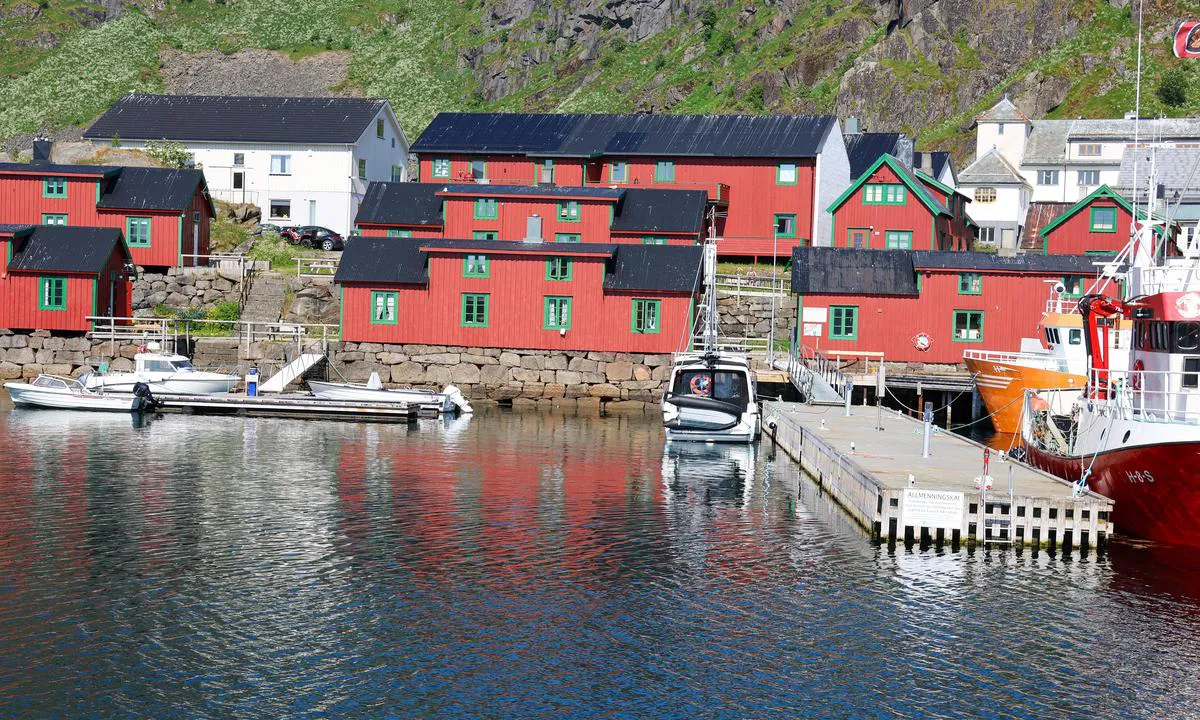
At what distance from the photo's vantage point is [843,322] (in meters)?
61.1

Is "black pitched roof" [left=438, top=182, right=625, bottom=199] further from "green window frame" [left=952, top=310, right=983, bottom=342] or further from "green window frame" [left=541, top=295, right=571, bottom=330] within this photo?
A: "green window frame" [left=952, top=310, right=983, bottom=342]

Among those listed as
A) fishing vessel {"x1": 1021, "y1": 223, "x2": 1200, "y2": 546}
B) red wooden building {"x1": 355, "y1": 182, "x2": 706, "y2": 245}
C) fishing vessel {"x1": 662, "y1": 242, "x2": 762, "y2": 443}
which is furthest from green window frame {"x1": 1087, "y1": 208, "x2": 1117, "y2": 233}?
fishing vessel {"x1": 1021, "y1": 223, "x2": 1200, "y2": 546}

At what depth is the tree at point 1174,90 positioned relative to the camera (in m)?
104

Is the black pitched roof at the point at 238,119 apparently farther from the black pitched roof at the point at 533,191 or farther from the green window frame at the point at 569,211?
the green window frame at the point at 569,211

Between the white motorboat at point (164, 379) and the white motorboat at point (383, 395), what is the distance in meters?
3.92

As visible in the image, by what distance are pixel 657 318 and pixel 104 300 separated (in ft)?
84.0

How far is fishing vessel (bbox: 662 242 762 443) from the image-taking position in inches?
1788

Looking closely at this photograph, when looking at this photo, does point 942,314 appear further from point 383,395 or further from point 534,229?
point 383,395

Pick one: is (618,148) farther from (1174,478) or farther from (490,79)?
(490,79)

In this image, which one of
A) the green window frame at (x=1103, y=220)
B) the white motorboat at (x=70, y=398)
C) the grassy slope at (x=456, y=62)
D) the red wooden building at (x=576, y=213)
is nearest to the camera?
the white motorboat at (x=70, y=398)

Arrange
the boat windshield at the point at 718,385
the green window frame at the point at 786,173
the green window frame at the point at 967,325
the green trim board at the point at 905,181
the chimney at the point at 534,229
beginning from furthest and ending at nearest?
the green window frame at the point at 786,173, the green trim board at the point at 905,181, the chimney at the point at 534,229, the green window frame at the point at 967,325, the boat windshield at the point at 718,385

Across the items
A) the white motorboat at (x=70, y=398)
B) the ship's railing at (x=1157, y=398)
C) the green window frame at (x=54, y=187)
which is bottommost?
the white motorboat at (x=70, y=398)

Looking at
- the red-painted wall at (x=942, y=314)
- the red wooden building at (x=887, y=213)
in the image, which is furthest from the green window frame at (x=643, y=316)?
the red wooden building at (x=887, y=213)

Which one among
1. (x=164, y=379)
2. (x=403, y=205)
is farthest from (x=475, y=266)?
(x=164, y=379)
